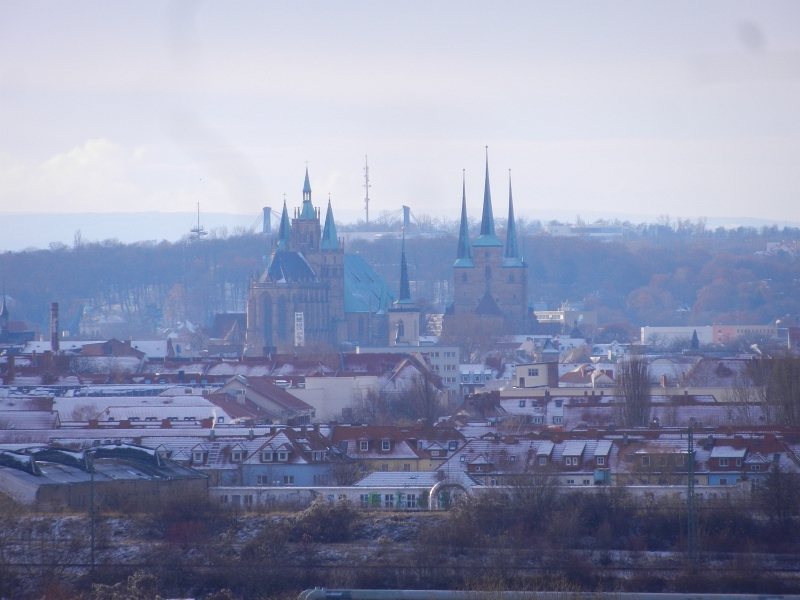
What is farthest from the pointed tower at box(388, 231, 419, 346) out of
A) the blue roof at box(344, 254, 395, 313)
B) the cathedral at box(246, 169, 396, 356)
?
the blue roof at box(344, 254, 395, 313)

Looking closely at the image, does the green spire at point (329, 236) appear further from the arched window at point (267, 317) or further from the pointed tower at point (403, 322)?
the arched window at point (267, 317)

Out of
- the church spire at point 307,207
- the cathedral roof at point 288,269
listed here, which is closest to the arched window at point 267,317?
the cathedral roof at point 288,269

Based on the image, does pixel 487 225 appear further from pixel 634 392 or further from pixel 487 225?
pixel 634 392

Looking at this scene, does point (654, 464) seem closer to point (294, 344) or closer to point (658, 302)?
point (294, 344)

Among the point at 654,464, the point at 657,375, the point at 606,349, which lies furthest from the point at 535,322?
the point at 654,464

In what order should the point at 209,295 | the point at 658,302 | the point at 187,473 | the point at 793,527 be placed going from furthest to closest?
1. the point at 658,302
2. the point at 209,295
3. the point at 187,473
4. the point at 793,527

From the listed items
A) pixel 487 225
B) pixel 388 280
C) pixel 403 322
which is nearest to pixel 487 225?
pixel 487 225
